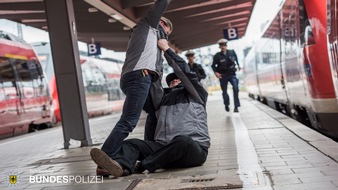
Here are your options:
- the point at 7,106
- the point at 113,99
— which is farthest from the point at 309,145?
the point at 113,99

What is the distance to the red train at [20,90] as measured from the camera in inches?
635

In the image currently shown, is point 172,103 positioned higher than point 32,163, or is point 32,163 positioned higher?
point 172,103

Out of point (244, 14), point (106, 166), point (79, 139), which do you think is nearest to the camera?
point (106, 166)

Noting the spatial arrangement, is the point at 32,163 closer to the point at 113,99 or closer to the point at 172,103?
the point at 172,103

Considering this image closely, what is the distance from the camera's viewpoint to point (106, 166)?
5172 mm

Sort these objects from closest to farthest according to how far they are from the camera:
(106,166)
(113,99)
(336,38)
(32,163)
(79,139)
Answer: (106,166) < (336,38) < (32,163) < (79,139) < (113,99)

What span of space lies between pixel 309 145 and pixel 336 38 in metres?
1.38

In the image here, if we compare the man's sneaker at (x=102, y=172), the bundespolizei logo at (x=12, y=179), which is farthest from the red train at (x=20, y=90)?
the man's sneaker at (x=102, y=172)

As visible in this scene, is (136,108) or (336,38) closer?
(136,108)

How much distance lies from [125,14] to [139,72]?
951cm

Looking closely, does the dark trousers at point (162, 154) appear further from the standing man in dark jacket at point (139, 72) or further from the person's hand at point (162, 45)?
the person's hand at point (162, 45)

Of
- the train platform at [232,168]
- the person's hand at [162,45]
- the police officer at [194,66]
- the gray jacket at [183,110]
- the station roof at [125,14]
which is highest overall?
the station roof at [125,14]

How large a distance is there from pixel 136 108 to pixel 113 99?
88.3 ft

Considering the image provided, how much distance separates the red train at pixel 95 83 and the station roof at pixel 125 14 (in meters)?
1.92
